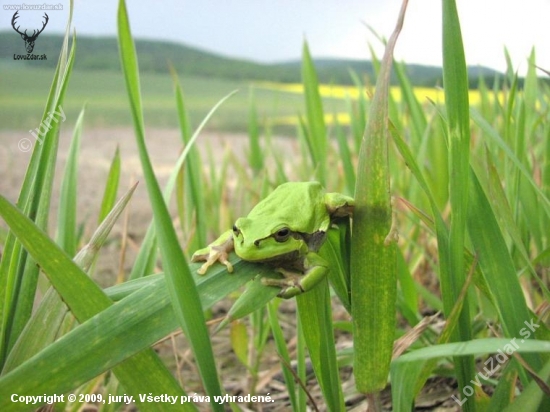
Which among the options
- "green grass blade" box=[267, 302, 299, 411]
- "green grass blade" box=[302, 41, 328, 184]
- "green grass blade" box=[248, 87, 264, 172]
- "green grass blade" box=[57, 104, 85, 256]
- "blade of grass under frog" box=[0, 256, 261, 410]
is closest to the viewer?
"blade of grass under frog" box=[0, 256, 261, 410]

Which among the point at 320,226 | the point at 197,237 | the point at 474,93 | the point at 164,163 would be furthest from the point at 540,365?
the point at 164,163

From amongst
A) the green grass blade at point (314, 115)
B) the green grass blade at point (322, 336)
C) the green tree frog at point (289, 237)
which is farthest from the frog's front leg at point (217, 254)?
the green grass blade at point (314, 115)

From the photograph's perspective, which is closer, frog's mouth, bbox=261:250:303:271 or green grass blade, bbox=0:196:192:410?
green grass blade, bbox=0:196:192:410

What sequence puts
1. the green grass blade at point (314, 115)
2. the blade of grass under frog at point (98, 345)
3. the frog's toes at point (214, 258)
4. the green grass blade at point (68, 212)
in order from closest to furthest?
the blade of grass under frog at point (98, 345) → the frog's toes at point (214, 258) → the green grass blade at point (68, 212) → the green grass blade at point (314, 115)

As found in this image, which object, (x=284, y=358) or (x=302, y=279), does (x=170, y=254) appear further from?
(x=284, y=358)

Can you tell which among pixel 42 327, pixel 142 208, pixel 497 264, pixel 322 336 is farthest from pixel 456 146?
pixel 142 208

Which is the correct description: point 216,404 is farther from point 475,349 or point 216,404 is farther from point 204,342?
point 475,349

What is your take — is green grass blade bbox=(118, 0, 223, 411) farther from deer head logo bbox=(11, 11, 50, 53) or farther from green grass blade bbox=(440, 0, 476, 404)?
deer head logo bbox=(11, 11, 50, 53)

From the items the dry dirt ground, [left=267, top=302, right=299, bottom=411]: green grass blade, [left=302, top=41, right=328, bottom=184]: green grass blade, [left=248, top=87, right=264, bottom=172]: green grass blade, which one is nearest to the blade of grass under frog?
[left=267, top=302, right=299, bottom=411]: green grass blade

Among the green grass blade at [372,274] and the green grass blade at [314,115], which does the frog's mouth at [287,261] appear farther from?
the green grass blade at [314,115]
